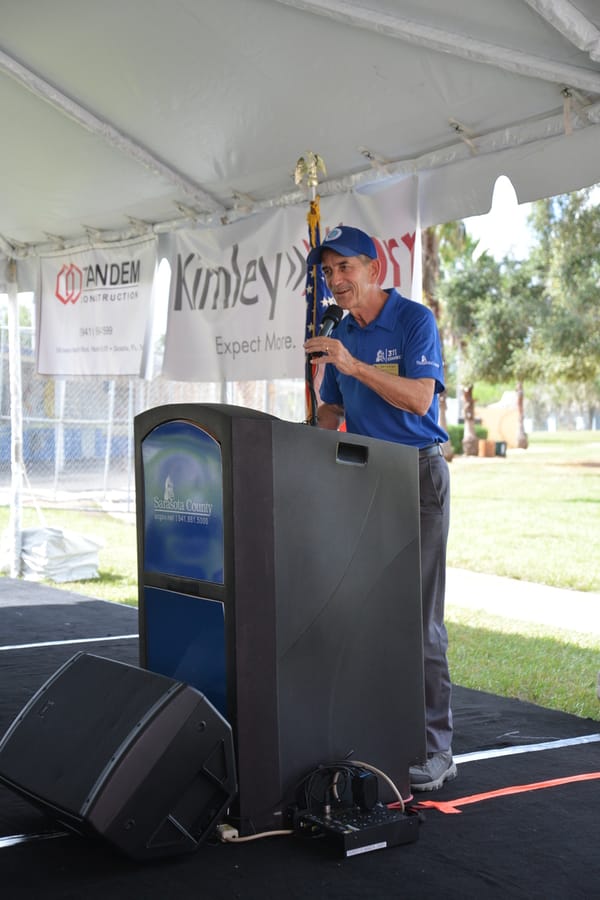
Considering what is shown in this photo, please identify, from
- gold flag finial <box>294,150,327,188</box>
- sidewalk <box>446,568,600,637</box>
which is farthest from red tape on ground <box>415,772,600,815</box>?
sidewalk <box>446,568,600,637</box>

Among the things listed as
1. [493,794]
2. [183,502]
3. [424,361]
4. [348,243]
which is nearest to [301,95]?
[348,243]

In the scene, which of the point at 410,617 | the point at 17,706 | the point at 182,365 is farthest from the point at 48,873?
the point at 182,365

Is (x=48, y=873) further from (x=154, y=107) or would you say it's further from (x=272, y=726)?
(x=154, y=107)

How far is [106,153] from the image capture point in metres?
6.16

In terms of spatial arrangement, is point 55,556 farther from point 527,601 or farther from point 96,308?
point 527,601

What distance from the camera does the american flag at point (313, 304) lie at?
3.61 meters

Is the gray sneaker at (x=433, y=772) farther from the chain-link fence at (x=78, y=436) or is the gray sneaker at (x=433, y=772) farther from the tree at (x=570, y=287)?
the tree at (x=570, y=287)

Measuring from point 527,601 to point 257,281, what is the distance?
14.0 ft

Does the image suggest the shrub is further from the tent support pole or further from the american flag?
the american flag

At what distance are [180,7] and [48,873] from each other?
363 cm

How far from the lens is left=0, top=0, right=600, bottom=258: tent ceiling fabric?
4.21 metres

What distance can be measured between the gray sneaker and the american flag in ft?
4.07

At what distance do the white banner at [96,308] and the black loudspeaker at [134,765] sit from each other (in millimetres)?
4590

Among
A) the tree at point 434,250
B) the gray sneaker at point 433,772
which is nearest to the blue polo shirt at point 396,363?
the gray sneaker at point 433,772
